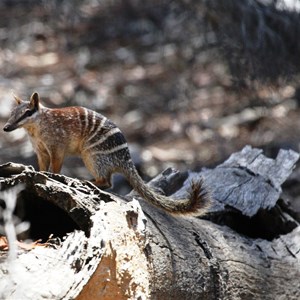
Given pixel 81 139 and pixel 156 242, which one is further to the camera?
pixel 81 139

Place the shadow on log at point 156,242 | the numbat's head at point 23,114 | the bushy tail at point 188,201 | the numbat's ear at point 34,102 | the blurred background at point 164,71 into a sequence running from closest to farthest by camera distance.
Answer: the shadow on log at point 156,242 → the bushy tail at point 188,201 → the numbat's head at point 23,114 → the numbat's ear at point 34,102 → the blurred background at point 164,71

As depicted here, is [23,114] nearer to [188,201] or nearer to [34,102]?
[34,102]

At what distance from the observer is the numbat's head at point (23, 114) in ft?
18.8

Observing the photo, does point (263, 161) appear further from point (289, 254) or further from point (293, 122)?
point (293, 122)

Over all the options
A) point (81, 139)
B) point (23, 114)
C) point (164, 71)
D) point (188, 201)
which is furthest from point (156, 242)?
point (164, 71)

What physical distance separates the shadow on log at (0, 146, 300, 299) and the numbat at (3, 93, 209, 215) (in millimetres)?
356

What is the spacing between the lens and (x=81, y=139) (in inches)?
231

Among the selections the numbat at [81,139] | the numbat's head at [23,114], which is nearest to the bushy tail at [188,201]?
the numbat at [81,139]

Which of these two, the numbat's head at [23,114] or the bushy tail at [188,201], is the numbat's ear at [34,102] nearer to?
the numbat's head at [23,114]

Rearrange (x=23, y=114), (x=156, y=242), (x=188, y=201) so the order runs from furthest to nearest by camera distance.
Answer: (x=23, y=114) → (x=188, y=201) → (x=156, y=242)

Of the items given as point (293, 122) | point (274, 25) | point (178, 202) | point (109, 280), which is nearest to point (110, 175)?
point (178, 202)

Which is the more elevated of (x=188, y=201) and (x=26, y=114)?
(x=26, y=114)

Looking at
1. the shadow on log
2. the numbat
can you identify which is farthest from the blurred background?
the numbat

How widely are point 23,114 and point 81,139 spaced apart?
1.22ft
